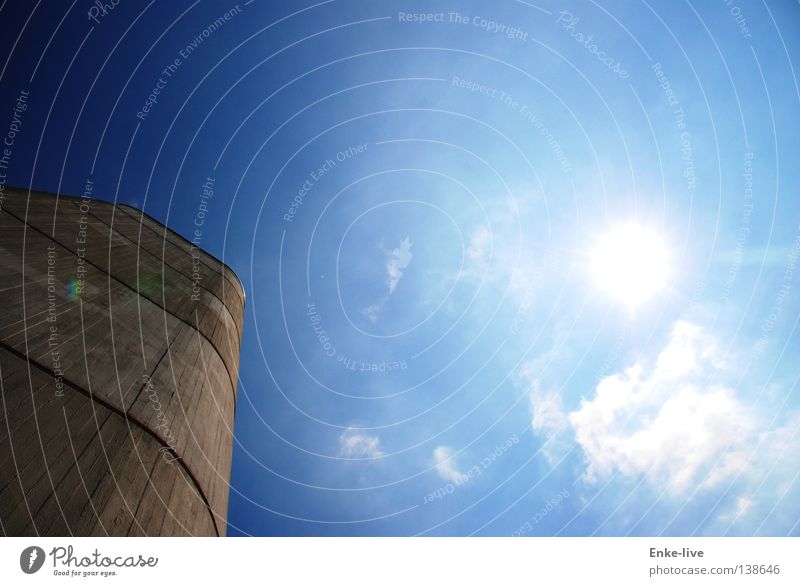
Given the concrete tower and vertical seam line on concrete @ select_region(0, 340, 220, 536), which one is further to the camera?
vertical seam line on concrete @ select_region(0, 340, 220, 536)

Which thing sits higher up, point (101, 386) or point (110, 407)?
point (101, 386)

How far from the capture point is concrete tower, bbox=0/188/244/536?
8.41ft

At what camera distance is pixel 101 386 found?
11.4 ft

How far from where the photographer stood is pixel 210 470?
4301 mm

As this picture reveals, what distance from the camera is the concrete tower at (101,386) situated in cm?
256

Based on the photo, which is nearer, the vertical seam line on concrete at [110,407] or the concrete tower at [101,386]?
the concrete tower at [101,386]

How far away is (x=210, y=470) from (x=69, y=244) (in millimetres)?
4032
